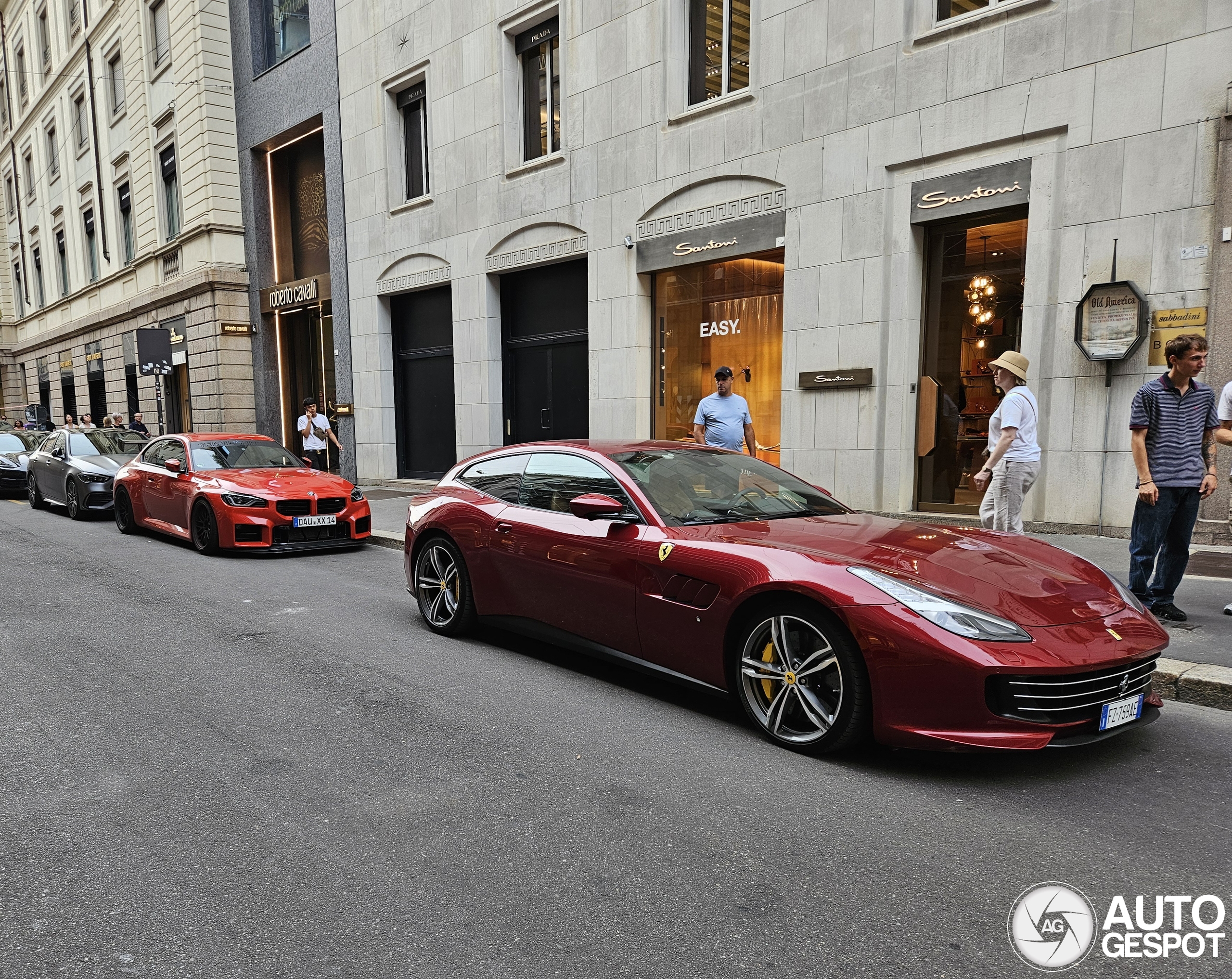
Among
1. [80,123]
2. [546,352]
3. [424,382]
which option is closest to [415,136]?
[424,382]

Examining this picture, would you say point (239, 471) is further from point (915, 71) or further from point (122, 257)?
point (122, 257)

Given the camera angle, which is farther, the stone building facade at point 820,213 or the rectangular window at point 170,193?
the rectangular window at point 170,193

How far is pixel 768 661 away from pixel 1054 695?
1.15m

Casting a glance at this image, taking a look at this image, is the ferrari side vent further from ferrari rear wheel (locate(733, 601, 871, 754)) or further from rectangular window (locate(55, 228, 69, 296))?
rectangular window (locate(55, 228, 69, 296))

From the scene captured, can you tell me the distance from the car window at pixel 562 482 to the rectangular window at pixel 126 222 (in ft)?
91.8

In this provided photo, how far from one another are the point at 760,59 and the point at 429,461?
10.2m

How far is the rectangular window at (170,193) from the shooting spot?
24141mm

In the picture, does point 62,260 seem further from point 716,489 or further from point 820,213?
point 716,489

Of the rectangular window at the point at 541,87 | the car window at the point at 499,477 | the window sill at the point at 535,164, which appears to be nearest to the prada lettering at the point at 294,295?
the window sill at the point at 535,164

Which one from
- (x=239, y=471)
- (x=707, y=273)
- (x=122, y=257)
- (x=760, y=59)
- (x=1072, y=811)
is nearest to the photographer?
(x=1072, y=811)

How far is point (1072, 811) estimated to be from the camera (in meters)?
3.14

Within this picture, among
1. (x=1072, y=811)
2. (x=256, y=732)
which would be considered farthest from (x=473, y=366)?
(x=1072, y=811)

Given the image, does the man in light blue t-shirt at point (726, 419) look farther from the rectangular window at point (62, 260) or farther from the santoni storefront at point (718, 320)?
the rectangular window at point (62, 260)

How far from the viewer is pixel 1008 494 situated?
20.8ft
